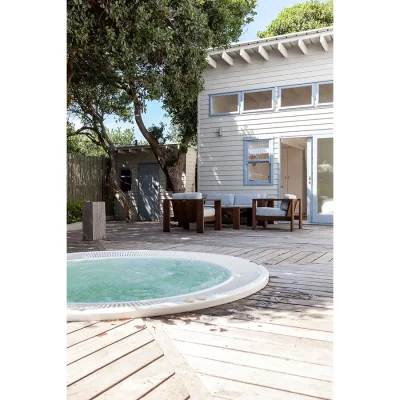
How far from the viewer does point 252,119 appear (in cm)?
965

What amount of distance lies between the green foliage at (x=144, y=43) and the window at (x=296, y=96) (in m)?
1.92

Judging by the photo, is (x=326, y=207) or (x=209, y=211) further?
(x=326, y=207)

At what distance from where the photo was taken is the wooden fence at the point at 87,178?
35.9ft

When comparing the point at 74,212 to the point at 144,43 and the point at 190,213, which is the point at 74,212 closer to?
the point at 190,213

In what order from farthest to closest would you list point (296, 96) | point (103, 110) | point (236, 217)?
point (103, 110) < point (296, 96) < point (236, 217)

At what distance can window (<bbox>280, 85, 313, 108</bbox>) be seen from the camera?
9.17 m

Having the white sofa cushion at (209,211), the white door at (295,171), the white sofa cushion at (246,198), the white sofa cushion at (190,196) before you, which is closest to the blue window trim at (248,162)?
the white sofa cushion at (246,198)

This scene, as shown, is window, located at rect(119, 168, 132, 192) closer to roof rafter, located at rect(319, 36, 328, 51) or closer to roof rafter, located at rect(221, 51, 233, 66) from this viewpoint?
roof rafter, located at rect(221, 51, 233, 66)

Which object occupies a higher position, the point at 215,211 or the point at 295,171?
the point at 295,171

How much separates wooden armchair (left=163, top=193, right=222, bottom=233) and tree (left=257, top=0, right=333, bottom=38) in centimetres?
1257

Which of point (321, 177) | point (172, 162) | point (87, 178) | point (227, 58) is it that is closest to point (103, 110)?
point (87, 178)

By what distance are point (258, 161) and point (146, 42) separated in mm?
4390

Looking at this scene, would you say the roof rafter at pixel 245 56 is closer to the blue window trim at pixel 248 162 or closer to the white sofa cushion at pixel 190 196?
the blue window trim at pixel 248 162
